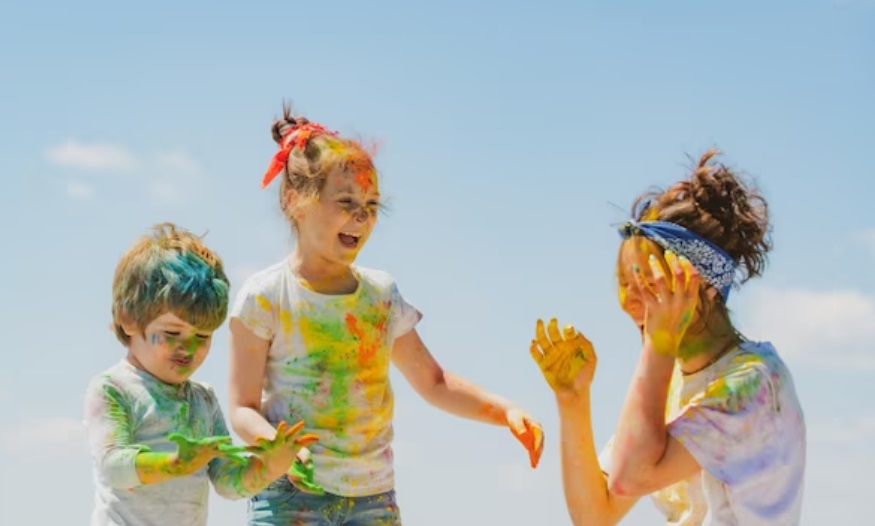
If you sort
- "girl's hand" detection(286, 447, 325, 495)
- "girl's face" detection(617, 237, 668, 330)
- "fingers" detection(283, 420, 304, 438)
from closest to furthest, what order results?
"fingers" detection(283, 420, 304, 438)
"girl's face" detection(617, 237, 668, 330)
"girl's hand" detection(286, 447, 325, 495)

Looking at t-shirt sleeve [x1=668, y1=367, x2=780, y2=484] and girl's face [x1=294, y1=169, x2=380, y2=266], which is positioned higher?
girl's face [x1=294, y1=169, x2=380, y2=266]

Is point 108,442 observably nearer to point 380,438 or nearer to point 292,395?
point 292,395

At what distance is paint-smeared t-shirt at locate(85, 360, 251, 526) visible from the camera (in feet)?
15.4

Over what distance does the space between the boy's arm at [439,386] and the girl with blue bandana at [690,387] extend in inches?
38.2

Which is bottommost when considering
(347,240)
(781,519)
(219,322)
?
(781,519)

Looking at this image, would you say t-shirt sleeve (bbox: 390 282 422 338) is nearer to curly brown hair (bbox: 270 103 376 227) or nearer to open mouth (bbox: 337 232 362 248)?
open mouth (bbox: 337 232 362 248)

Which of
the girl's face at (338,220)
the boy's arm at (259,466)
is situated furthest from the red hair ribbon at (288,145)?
the boy's arm at (259,466)

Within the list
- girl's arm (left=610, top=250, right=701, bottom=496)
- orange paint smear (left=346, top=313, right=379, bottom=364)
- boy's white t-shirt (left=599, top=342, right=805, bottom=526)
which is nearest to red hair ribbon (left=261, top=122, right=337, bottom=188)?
orange paint smear (left=346, top=313, right=379, bottom=364)

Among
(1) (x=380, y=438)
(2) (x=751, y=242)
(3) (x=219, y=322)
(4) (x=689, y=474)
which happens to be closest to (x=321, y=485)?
(1) (x=380, y=438)

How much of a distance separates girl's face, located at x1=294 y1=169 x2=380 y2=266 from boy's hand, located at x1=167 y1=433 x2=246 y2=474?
1.33 meters

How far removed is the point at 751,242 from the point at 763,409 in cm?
69

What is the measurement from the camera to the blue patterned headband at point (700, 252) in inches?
182

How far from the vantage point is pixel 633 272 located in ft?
15.5

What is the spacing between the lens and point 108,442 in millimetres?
4676
